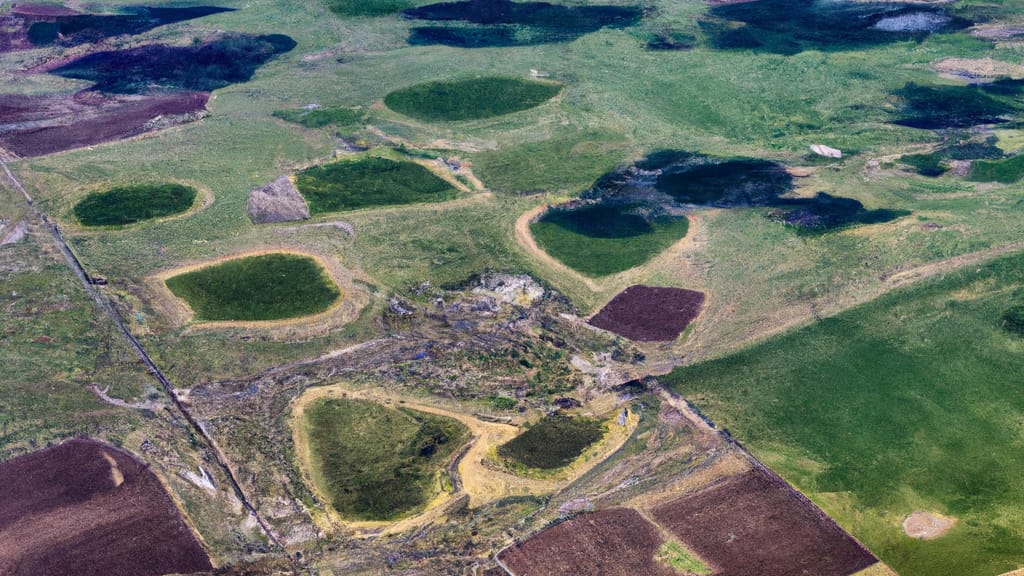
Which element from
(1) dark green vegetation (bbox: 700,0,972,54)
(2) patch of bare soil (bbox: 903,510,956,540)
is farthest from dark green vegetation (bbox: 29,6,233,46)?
(2) patch of bare soil (bbox: 903,510,956,540)

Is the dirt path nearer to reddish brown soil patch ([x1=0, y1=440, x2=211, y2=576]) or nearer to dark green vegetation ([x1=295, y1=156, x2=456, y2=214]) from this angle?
dark green vegetation ([x1=295, y1=156, x2=456, y2=214])

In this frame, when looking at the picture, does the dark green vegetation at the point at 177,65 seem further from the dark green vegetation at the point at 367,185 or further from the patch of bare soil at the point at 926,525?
the patch of bare soil at the point at 926,525

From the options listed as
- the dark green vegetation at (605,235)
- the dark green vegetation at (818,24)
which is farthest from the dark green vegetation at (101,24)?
the dark green vegetation at (605,235)

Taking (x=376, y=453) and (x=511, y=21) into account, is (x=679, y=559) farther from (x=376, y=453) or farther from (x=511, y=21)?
(x=511, y=21)

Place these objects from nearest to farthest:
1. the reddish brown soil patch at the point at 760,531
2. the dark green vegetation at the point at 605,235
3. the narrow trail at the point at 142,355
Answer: the reddish brown soil patch at the point at 760,531 → the narrow trail at the point at 142,355 → the dark green vegetation at the point at 605,235

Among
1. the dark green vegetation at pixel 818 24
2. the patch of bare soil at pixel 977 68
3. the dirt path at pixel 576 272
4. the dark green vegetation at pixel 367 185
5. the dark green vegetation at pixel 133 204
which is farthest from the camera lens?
the dark green vegetation at pixel 818 24
